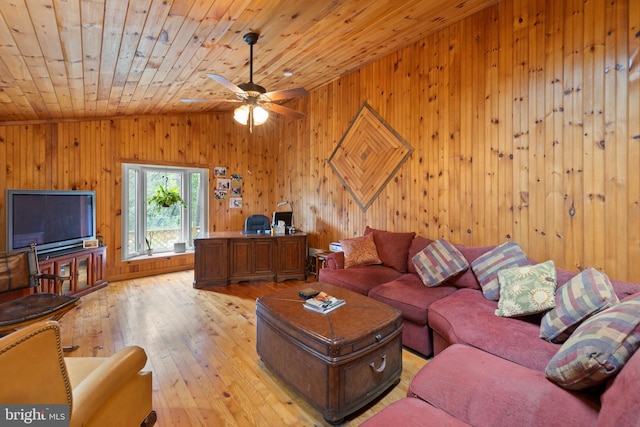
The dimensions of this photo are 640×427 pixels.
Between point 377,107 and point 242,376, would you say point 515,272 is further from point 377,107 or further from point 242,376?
point 377,107

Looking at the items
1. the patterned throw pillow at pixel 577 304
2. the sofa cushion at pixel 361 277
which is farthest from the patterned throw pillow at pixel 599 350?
the sofa cushion at pixel 361 277

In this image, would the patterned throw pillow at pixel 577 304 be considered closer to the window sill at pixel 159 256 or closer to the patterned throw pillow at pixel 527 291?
the patterned throw pillow at pixel 527 291

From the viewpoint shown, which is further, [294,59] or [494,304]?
[294,59]

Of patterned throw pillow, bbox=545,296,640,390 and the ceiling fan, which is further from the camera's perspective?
the ceiling fan

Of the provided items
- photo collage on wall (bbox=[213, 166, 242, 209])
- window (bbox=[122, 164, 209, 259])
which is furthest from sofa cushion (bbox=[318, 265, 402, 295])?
window (bbox=[122, 164, 209, 259])

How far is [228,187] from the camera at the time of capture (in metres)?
5.90

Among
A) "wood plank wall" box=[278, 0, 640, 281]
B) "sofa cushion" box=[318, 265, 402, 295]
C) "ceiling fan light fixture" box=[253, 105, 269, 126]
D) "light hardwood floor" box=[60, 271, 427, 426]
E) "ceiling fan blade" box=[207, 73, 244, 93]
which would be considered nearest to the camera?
"light hardwood floor" box=[60, 271, 427, 426]

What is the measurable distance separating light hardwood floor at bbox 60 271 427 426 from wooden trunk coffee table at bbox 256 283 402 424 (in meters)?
0.14

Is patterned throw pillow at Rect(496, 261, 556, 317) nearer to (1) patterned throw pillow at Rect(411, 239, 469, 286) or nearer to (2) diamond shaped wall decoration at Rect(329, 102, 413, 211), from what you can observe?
(1) patterned throw pillow at Rect(411, 239, 469, 286)

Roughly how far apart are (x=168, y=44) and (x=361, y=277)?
294 centimetres

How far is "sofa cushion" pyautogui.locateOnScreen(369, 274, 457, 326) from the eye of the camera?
2.50 metres

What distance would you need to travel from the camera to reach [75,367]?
153 cm

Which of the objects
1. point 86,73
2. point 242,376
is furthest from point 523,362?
point 86,73

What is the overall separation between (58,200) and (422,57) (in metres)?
5.07
